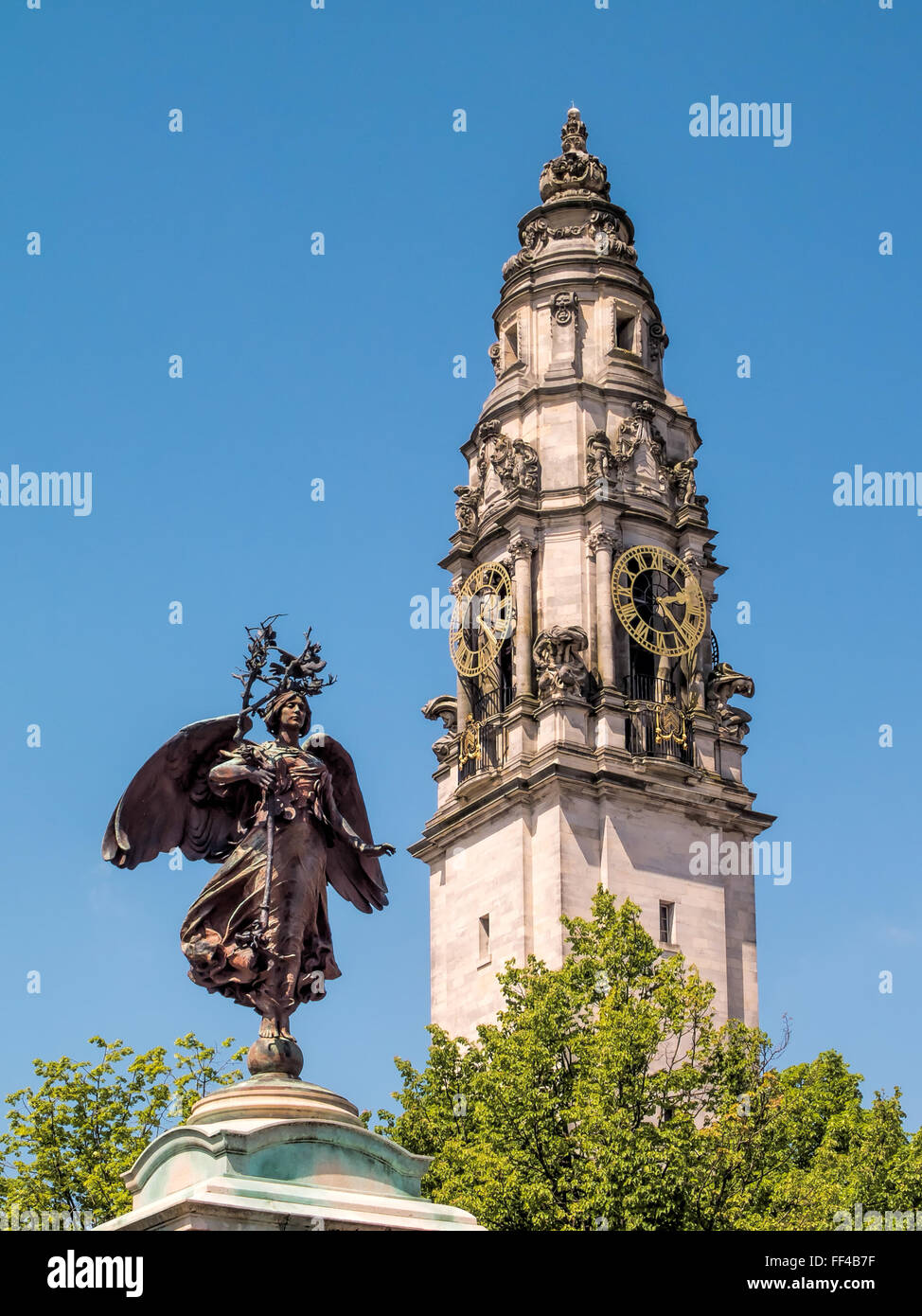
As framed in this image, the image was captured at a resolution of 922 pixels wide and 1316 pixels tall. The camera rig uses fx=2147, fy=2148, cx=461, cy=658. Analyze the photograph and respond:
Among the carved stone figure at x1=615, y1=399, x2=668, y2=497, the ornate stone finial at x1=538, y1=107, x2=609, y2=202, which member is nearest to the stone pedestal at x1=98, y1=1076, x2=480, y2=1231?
the carved stone figure at x1=615, y1=399, x2=668, y2=497

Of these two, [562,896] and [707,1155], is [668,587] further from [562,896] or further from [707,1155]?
[707,1155]

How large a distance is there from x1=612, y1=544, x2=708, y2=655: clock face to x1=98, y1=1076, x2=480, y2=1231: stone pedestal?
4544 cm

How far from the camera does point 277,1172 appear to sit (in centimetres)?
1572

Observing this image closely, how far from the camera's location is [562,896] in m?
56.8

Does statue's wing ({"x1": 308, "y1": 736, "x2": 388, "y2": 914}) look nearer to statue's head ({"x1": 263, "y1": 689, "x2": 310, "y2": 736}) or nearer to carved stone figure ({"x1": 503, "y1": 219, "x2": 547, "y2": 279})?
statue's head ({"x1": 263, "y1": 689, "x2": 310, "y2": 736})

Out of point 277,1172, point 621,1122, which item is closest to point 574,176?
point 621,1122

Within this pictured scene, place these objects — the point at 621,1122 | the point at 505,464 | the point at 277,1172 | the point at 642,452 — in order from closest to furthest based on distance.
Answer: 1. the point at 277,1172
2. the point at 621,1122
3. the point at 505,464
4. the point at 642,452

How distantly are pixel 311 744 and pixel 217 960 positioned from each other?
2.13 metres

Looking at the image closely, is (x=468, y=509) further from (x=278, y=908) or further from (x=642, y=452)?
(x=278, y=908)

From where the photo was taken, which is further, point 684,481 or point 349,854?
point 684,481

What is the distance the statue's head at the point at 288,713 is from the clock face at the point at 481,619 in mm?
44077

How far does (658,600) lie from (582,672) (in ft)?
12.5

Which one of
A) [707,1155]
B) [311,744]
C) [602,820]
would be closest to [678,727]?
[602,820]

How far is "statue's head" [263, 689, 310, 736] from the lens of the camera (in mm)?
18188
